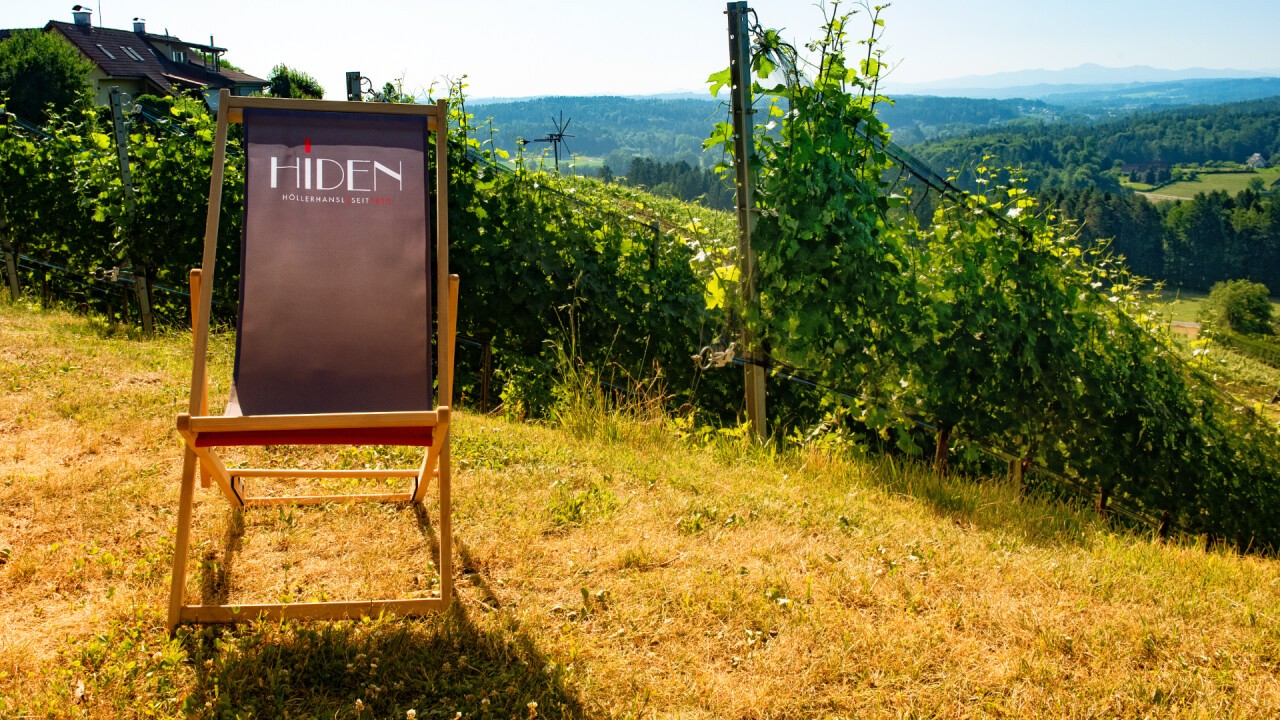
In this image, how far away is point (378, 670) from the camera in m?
2.13

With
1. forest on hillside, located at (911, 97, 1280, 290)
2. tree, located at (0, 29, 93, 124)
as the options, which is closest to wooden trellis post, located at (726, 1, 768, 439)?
forest on hillside, located at (911, 97, 1280, 290)

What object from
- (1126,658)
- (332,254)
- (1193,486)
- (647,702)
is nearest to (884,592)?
(1126,658)

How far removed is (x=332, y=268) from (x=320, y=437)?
23.0 inches

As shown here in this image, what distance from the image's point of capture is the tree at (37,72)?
3316 cm

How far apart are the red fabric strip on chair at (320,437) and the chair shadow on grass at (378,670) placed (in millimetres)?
486

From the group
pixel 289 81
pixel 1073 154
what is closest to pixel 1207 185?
pixel 1073 154

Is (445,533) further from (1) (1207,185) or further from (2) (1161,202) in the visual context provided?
(1) (1207,185)

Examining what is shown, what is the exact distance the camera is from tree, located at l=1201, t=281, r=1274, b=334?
165 feet

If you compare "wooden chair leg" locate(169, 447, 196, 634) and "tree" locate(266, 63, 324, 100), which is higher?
"tree" locate(266, 63, 324, 100)

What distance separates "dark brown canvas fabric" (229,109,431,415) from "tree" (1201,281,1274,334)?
57.0 metres

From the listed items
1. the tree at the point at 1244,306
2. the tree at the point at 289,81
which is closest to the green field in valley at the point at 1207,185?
the tree at the point at 1244,306

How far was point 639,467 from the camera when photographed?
11.7ft

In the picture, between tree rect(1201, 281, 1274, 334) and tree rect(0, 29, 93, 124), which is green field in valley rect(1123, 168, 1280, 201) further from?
tree rect(0, 29, 93, 124)

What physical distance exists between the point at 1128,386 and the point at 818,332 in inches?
63.1
